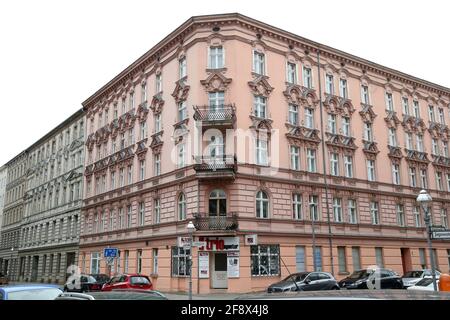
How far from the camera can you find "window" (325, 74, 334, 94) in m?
33.2

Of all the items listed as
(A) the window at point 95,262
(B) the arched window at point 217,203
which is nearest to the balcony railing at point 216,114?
(B) the arched window at point 217,203

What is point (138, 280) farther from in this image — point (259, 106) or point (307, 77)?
point (307, 77)

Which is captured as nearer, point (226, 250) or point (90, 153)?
point (226, 250)

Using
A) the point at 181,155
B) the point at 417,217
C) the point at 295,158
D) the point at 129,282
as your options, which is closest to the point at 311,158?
the point at 295,158

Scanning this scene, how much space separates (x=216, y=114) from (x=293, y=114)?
6421 mm

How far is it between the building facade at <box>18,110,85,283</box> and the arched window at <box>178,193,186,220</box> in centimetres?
1810

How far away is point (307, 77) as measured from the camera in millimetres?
32250

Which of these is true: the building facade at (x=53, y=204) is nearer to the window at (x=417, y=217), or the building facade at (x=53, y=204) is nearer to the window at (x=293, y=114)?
the window at (x=293, y=114)

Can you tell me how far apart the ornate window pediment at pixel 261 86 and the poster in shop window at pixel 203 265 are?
1122 cm

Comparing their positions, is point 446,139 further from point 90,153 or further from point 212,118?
point 90,153

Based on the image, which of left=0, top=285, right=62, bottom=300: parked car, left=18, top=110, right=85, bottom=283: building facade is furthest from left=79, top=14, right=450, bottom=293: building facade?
left=0, top=285, right=62, bottom=300: parked car

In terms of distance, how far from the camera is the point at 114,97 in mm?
39594
